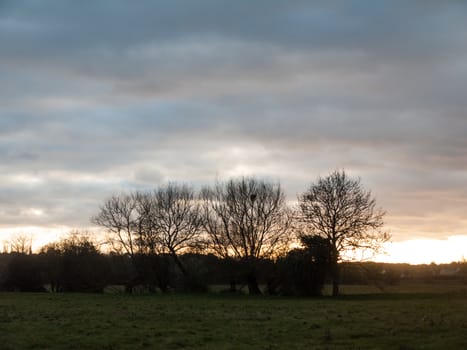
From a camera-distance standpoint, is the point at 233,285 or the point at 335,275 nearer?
the point at 335,275

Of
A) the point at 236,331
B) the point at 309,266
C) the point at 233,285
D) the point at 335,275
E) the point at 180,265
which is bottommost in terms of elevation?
the point at 233,285

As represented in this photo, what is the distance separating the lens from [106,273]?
68938 millimetres

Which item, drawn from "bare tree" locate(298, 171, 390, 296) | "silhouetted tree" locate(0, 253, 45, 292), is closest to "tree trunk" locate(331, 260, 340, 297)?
"bare tree" locate(298, 171, 390, 296)

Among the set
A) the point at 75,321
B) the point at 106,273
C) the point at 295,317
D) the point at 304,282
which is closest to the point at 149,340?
the point at 75,321

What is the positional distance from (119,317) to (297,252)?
29.7 meters

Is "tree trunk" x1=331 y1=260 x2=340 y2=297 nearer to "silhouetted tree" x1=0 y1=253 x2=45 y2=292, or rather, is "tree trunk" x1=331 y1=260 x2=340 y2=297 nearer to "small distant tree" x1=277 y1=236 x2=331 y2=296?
"small distant tree" x1=277 y1=236 x2=331 y2=296

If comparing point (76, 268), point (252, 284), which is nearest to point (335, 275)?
point (252, 284)

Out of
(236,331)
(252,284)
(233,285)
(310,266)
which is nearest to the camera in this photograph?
(236,331)

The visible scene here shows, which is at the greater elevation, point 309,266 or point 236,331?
point 309,266

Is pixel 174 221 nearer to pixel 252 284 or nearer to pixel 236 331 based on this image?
pixel 252 284

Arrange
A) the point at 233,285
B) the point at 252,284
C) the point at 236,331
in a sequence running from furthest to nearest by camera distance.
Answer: the point at 233,285 < the point at 252,284 < the point at 236,331

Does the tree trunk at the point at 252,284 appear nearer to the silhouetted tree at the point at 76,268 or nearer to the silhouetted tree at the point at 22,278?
the silhouetted tree at the point at 76,268

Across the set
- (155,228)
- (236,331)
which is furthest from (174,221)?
(236,331)

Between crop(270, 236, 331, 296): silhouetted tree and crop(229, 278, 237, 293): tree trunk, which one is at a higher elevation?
crop(270, 236, 331, 296): silhouetted tree
